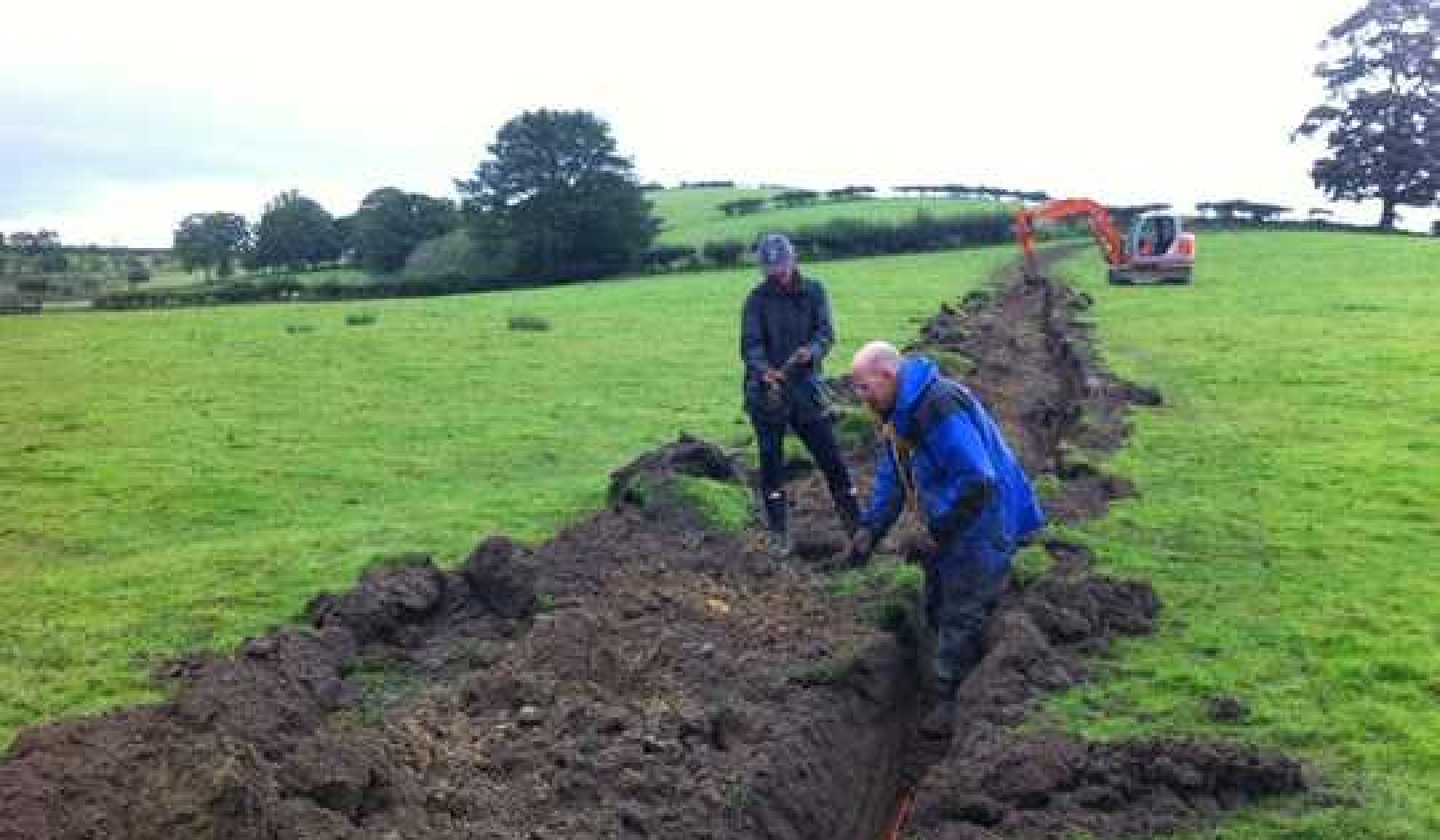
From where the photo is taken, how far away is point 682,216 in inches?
3602

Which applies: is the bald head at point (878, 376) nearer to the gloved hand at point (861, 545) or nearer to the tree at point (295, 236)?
the gloved hand at point (861, 545)

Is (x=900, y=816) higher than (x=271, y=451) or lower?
lower

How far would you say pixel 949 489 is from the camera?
25.3 ft

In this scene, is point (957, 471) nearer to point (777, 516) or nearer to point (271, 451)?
point (777, 516)

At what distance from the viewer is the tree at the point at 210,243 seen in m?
76.0

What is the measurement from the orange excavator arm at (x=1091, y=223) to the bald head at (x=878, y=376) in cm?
3635

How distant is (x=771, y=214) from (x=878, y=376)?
76044mm

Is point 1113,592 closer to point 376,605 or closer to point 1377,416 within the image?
point 376,605

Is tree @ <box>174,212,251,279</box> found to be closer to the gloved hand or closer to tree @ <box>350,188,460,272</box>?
tree @ <box>350,188,460,272</box>

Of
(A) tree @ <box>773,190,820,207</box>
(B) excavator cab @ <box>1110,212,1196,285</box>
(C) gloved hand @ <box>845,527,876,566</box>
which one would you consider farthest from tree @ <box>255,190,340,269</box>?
(C) gloved hand @ <box>845,527,876,566</box>

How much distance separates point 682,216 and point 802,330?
81.4 metres

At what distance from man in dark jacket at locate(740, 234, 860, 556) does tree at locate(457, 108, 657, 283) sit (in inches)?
2262

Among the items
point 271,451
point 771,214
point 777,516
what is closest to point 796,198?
point 771,214

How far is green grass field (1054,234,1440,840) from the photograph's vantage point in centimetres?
728
